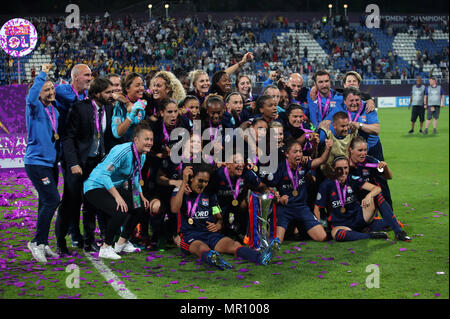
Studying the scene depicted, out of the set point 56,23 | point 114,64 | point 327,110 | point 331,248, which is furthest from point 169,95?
point 56,23

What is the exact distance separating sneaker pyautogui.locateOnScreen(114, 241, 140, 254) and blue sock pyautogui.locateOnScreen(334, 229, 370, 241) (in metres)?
2.33

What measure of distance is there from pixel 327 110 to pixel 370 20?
35.0 m

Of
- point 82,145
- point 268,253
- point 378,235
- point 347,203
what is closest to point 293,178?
point 347,203

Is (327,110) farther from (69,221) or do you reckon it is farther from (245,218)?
(69,221)

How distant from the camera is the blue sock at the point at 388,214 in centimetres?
622

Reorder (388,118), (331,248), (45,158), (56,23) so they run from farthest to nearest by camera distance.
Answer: (56,23) → (388,118) → (331,248) → (45,158)

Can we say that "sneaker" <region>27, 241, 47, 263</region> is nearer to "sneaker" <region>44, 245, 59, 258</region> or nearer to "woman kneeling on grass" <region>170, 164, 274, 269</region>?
"sneaker" <region>44, 245, 59, 258</region>

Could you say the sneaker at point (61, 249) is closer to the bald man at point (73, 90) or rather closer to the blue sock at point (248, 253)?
the bald man at point (73, 90)

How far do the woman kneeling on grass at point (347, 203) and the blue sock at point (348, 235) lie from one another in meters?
0.03

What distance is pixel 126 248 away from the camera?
595 cm

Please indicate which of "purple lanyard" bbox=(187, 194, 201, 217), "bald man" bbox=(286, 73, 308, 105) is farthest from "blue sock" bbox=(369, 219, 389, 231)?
"purple lanyard" bbox=(187, 194, 201, 217)

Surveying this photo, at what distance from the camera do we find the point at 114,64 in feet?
94.9

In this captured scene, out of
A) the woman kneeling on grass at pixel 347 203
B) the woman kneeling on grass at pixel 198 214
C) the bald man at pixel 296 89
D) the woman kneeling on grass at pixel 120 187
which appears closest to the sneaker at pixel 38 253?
the woman kneeling on grass at pixel 120 187

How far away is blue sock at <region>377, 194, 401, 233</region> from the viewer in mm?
6219
